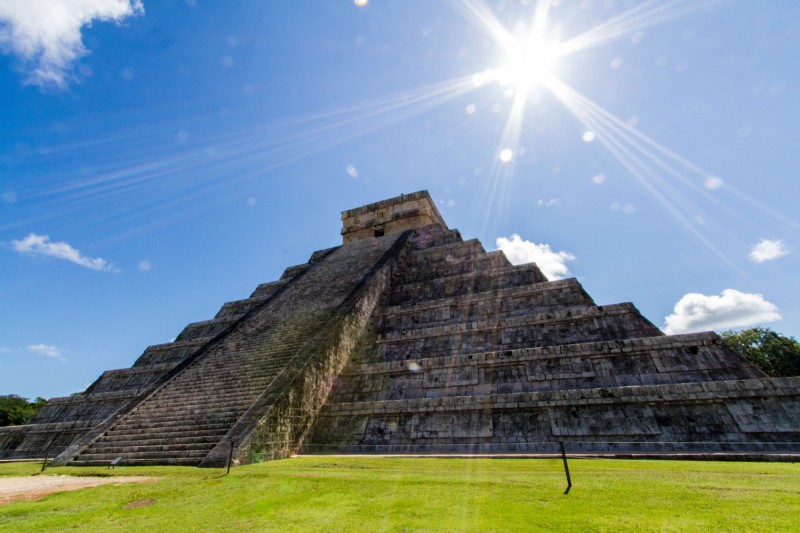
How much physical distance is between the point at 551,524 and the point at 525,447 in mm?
4542

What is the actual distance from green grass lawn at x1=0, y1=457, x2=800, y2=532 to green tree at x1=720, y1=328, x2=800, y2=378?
76.0 feet

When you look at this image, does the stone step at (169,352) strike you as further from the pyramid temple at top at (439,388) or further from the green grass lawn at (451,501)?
the green grass lawn at (451,501)

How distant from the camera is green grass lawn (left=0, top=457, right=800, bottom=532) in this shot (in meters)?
3.03

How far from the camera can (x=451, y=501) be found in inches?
145

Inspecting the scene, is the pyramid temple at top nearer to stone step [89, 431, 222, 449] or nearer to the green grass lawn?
stone step [89, 431, 222, 449]

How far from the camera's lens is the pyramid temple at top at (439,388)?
679cm

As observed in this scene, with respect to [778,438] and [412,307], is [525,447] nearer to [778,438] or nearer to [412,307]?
[778,438]

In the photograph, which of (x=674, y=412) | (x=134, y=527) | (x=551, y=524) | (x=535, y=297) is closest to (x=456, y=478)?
(x=551, y=524)

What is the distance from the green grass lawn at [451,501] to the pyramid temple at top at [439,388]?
149cm

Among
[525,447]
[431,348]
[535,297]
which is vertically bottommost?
[525,447]

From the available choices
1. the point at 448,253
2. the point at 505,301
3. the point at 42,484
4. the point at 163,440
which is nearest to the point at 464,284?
the point at 505,301

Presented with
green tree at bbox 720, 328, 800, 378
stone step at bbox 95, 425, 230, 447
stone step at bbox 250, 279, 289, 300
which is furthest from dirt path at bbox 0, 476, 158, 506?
green tree at bbox 720, 328, 800, 378

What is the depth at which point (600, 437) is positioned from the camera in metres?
6.96

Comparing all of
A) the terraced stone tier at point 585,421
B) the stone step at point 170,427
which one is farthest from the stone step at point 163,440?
the terraced stone tier at point 585,421
